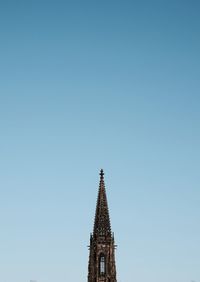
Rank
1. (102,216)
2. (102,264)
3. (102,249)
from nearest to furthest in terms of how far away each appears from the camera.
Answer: (102,264) < (102,249) < (102,216)

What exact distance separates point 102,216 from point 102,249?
4.35m

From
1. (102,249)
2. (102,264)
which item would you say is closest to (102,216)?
(102,249)

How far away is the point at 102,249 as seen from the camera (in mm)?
61656

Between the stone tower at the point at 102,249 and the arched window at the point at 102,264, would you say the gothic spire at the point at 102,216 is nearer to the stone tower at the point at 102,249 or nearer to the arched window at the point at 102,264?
the stone tower at the point at 102,249

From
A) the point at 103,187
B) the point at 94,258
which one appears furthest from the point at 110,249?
the point at 103,187

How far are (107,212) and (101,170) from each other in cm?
559

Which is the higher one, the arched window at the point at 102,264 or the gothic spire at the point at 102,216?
the gothic spire at the point at 102,216

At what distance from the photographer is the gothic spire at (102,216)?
62.8 metres

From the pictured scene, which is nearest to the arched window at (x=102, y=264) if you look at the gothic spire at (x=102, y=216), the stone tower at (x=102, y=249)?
the stone tower at (x=102, y=249)

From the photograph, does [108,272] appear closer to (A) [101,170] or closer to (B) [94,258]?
(B) [94,258]

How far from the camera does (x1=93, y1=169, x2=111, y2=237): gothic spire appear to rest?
206 ft

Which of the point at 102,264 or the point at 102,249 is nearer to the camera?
the point at 102,264

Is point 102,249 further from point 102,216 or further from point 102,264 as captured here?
point 102,216

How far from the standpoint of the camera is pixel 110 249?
202ft
